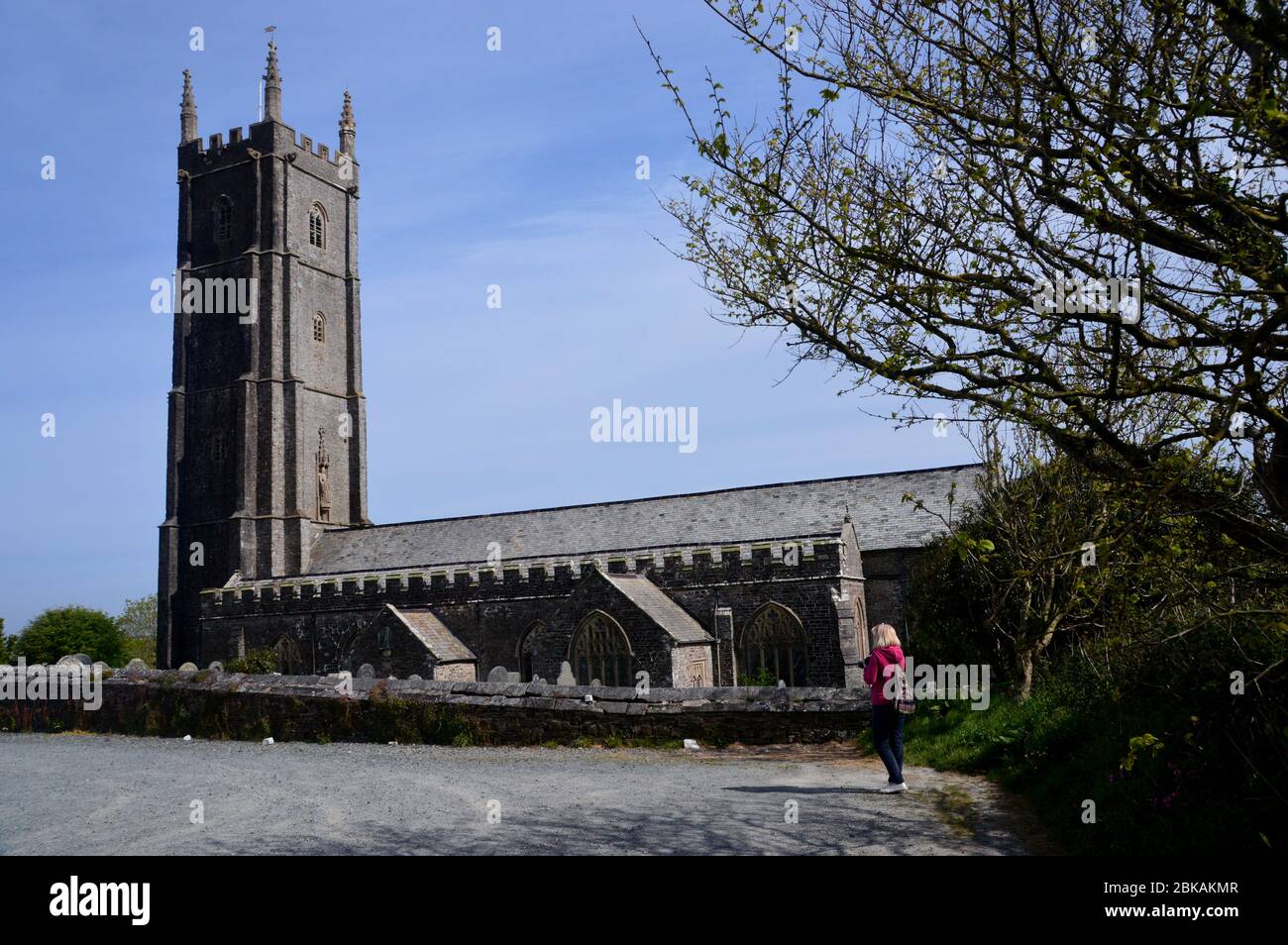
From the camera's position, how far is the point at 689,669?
910 inches

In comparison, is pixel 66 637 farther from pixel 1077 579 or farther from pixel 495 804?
pixel 1077 579

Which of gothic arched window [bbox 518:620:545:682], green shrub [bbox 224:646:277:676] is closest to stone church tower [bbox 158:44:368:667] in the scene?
green shrub [bbox 224:646:277:676]

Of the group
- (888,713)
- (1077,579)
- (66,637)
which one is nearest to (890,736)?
(888,713)

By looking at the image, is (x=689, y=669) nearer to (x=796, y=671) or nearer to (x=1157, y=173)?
(x=796, y=671)

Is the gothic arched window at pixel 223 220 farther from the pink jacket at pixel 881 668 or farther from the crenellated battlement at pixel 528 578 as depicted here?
the pink jacket at pixel 881 668

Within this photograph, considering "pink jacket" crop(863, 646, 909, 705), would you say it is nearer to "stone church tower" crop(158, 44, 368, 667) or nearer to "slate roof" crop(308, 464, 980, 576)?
"slate roof" crop(308, 464, 980, 576)

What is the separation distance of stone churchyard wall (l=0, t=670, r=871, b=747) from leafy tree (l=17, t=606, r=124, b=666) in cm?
2270

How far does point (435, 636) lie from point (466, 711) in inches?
571

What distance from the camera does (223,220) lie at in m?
41.8

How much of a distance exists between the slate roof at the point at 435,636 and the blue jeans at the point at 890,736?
18.2 metres

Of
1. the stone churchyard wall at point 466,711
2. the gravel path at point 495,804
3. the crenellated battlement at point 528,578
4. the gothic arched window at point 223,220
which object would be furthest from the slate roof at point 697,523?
the gravel path at point 495,804

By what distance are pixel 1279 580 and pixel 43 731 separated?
16729mm

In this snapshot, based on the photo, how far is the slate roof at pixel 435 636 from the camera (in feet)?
85.1
